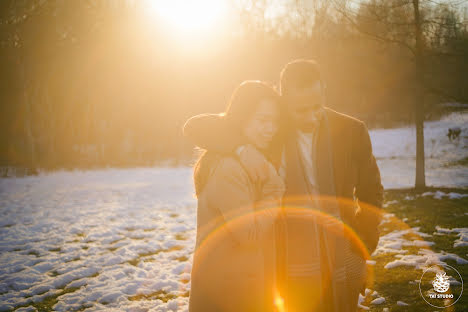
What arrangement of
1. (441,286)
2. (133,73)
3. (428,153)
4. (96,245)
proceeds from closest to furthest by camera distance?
(441,286), (96,245), (428,153), (133,73)

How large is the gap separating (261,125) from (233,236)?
27.0 inches

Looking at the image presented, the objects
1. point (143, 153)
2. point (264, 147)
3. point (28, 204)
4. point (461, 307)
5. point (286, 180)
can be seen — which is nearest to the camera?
point (264, 147)

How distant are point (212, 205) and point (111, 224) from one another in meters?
6.09

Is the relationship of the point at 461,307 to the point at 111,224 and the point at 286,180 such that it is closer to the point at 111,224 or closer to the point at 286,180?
the point at 286,180

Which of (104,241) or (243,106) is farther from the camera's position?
(104,241)

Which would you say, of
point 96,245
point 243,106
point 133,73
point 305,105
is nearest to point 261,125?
point 243,106

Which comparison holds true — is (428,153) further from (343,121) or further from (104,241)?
(343,121)

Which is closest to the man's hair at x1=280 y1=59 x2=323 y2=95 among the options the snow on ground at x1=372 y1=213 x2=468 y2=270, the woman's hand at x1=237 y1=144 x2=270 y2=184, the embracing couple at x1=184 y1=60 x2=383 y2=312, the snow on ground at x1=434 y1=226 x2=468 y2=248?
the embracing couple at x1=184 y1=60 x2=383 y2=312

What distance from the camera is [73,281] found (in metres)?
4.30

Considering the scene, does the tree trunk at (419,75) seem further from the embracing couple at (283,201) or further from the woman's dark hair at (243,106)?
the woman's dark hair at (243,106)

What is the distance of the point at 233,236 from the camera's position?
5.48 feet

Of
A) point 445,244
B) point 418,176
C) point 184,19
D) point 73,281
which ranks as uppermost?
point 184,19

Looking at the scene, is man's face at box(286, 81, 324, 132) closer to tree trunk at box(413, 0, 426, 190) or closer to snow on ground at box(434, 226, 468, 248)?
snow on ground at box(434, 226, 468, 248)

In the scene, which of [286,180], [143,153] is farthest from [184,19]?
[286,180]
